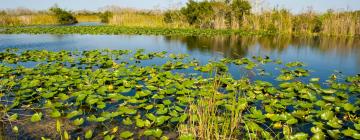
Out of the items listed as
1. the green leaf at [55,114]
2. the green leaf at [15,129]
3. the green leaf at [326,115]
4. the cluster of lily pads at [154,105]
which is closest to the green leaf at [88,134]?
the cluster of lily pads at [154,105]

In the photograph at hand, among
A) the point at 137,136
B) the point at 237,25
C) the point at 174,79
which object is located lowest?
the point at 137,136

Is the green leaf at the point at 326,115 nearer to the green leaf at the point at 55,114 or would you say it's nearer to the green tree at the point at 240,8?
the green leaf at the point at 55,114

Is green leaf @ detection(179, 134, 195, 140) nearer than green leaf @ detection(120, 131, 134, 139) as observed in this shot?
Yes

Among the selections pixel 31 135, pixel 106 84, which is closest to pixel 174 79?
pixel 106 84

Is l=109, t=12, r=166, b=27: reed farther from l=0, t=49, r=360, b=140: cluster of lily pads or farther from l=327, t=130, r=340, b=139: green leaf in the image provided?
l=327, t=130, r=340, b=139: green leaf

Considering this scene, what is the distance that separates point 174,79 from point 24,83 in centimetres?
269

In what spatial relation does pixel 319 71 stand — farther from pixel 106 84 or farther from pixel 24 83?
pixel 24 83

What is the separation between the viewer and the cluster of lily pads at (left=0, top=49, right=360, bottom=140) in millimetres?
3461

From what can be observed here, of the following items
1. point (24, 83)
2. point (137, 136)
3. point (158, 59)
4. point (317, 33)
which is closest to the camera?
point (137, 136)

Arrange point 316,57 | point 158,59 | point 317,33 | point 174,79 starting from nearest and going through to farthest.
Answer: point 174,79
point 158,59
point 316,57
point 317,33

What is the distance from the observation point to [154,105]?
4.30 metres

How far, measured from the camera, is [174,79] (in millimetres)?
5652

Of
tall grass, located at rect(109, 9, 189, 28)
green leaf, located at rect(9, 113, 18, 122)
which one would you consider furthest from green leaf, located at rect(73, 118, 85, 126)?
tall grass, located at rect(109, 9, 189, 28)

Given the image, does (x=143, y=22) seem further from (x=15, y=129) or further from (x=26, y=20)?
(x=15, y=129)
